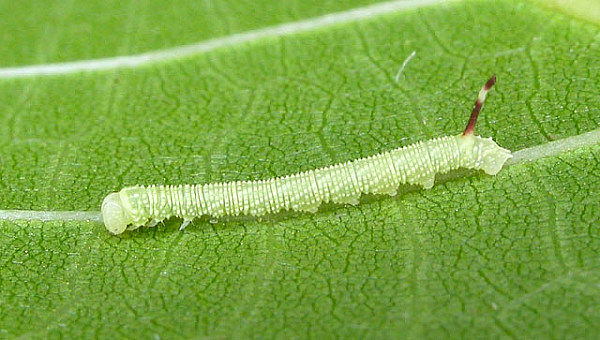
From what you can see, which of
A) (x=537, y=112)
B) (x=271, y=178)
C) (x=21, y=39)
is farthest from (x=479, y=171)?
(x=21, y=39)

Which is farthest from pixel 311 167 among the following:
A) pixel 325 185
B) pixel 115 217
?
pixel 115 217

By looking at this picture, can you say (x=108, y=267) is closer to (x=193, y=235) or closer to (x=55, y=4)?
(x=193, y=235)

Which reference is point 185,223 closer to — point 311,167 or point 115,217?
point 115,217

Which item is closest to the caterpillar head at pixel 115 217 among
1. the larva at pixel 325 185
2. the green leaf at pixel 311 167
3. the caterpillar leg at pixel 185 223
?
the larva at pixel 325 185

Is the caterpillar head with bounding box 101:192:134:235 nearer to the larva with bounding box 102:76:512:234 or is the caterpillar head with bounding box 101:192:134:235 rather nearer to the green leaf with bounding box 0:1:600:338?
the larva with bounding box 102:76:512:234

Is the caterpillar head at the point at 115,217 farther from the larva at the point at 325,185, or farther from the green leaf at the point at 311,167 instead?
the green leaf at the point at 311,167

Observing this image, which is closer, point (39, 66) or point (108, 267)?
point (108, 267)

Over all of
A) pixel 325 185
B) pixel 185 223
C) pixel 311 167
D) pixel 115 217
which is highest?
pixel 325 185
